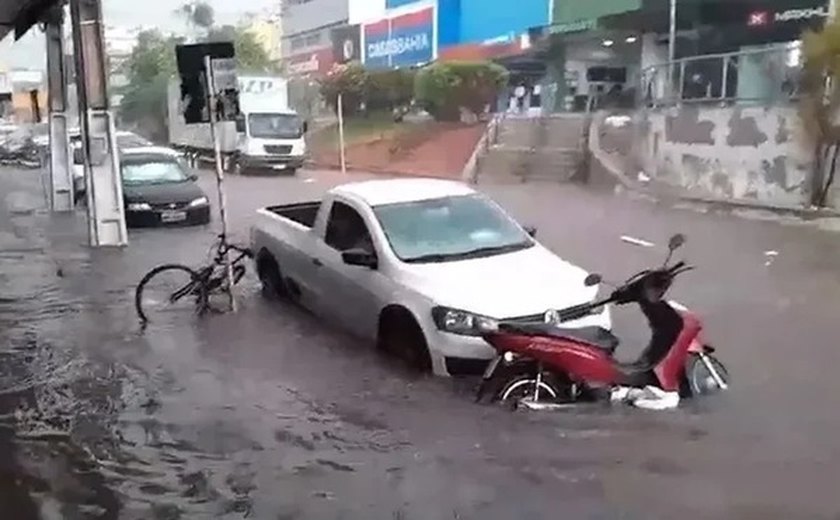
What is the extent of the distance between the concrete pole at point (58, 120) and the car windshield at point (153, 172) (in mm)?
3745

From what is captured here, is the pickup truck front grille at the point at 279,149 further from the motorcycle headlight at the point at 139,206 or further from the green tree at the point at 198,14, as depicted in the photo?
the motorcycle headlight at the point at 139,206

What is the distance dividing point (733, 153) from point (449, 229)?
14446 millimetres

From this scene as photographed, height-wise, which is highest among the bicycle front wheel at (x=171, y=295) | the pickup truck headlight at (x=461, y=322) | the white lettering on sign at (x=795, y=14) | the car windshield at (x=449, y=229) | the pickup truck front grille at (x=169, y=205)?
the white lettering on sign at (x=795, y=14)

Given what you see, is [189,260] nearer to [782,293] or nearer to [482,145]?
[782,293]

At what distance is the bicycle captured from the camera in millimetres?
13484

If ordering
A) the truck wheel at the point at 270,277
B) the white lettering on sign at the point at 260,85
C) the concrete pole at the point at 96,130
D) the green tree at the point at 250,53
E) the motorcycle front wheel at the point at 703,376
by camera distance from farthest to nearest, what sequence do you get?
the green tree at the point at 250,53
the white lettering on sign at the point at 260,85
the concrete pole at the point at 96,130
the truck wheel at the point at 270,277
the motorcycle front wheel at the point at 703,376

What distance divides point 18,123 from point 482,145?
2914 centimetres

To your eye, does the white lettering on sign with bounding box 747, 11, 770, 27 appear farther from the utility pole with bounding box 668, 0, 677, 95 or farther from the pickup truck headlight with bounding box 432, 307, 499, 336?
the pickup truck headlight with bounding box 432, 307, 499, 336

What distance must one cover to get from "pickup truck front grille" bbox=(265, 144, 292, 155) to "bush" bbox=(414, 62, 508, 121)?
4379mm

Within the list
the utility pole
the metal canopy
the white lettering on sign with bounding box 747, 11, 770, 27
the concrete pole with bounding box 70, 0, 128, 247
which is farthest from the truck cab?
the concrete pole with bounding box 70, 0, 128, 247

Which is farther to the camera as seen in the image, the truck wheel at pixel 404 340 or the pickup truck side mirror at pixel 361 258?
the pickup truck side mirror at pixel 361 258

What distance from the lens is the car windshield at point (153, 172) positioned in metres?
23.9

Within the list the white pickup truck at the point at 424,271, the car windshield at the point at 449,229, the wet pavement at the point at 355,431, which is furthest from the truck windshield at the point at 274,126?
the car windshield at the point at 449,229

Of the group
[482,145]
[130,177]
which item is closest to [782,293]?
[130,177]
